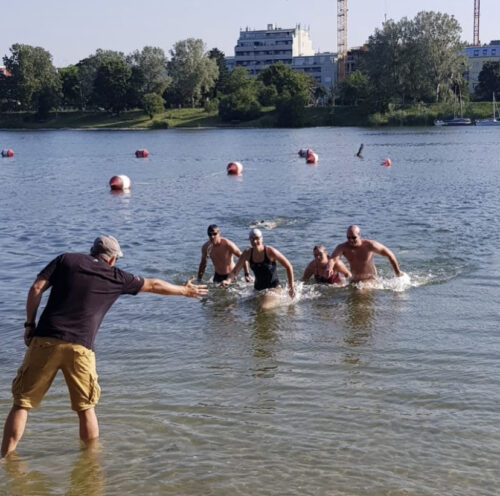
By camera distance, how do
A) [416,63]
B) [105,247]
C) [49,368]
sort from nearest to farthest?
[49,368], [105,247], [416,63]

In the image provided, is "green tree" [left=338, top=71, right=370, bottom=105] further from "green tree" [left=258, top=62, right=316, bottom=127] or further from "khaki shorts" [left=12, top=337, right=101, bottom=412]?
"khaki shorts" [left=12, top=337, right=101, bottom=412]

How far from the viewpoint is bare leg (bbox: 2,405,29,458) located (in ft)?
22.2

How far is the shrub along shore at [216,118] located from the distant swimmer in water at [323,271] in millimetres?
93006

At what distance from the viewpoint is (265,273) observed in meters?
13.7

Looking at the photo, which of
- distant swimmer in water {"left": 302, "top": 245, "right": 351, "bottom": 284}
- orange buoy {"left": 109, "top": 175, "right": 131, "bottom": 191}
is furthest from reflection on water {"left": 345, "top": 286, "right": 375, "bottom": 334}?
orange buoy {"left": 109, "top": 175, "right": 131, "bottom": 191}

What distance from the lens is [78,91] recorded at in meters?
132

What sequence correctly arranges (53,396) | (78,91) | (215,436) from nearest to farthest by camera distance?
(215,436) < (53,396) < (78,91)

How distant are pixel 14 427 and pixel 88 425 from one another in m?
0.71

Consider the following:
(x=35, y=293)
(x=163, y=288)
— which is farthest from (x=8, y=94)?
(x=35, y=293)

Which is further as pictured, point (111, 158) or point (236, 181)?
point (111, 158)

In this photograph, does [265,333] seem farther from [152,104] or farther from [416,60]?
[152,104]

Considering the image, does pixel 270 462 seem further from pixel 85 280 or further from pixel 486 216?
pixel 486 216

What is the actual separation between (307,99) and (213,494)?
11189 centimetres

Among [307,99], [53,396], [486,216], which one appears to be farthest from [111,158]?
[307,99]
